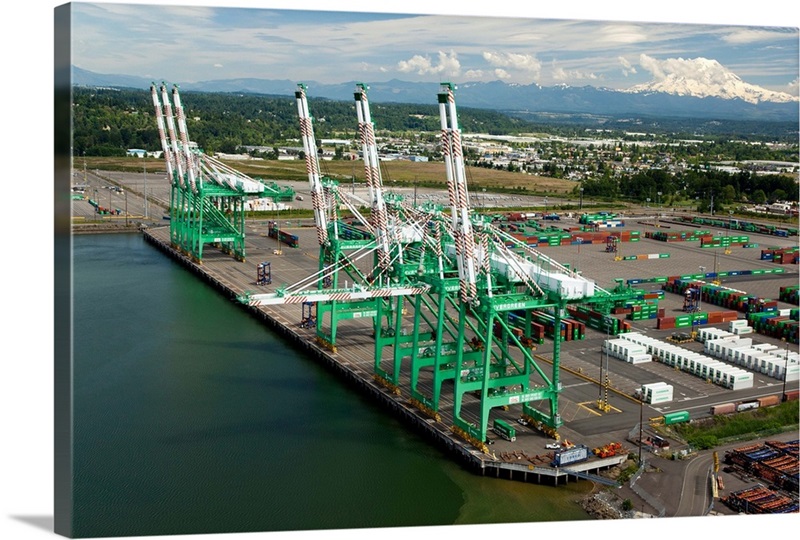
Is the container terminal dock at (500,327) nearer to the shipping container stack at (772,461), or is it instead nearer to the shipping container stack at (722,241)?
the shipping container stack at (772,461)

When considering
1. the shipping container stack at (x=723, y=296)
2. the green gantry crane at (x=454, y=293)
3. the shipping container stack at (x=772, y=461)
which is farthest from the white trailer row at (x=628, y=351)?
the shipping container stack at (x=723, y=296)

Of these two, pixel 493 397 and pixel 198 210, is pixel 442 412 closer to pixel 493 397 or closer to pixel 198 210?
pixel 493 397

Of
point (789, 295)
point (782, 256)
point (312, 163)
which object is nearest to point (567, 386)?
point (312, 163)

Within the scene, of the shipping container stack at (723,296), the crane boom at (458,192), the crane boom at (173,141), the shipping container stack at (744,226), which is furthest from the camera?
the shipping container stack at (744,226)

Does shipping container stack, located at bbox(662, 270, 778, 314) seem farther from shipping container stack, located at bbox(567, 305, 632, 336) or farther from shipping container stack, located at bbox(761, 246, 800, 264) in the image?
shipping container stack, located at bbox(761, 246, 800, 264)

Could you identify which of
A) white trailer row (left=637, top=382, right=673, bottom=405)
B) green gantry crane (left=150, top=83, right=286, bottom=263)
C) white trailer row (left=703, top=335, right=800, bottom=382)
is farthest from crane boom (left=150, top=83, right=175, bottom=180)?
white trailer row (left=637, top=382, right=673, bottom=405)

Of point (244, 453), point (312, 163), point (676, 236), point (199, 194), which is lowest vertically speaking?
point (244, 453)

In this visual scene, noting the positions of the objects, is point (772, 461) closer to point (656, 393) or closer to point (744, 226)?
point (656, 393)
